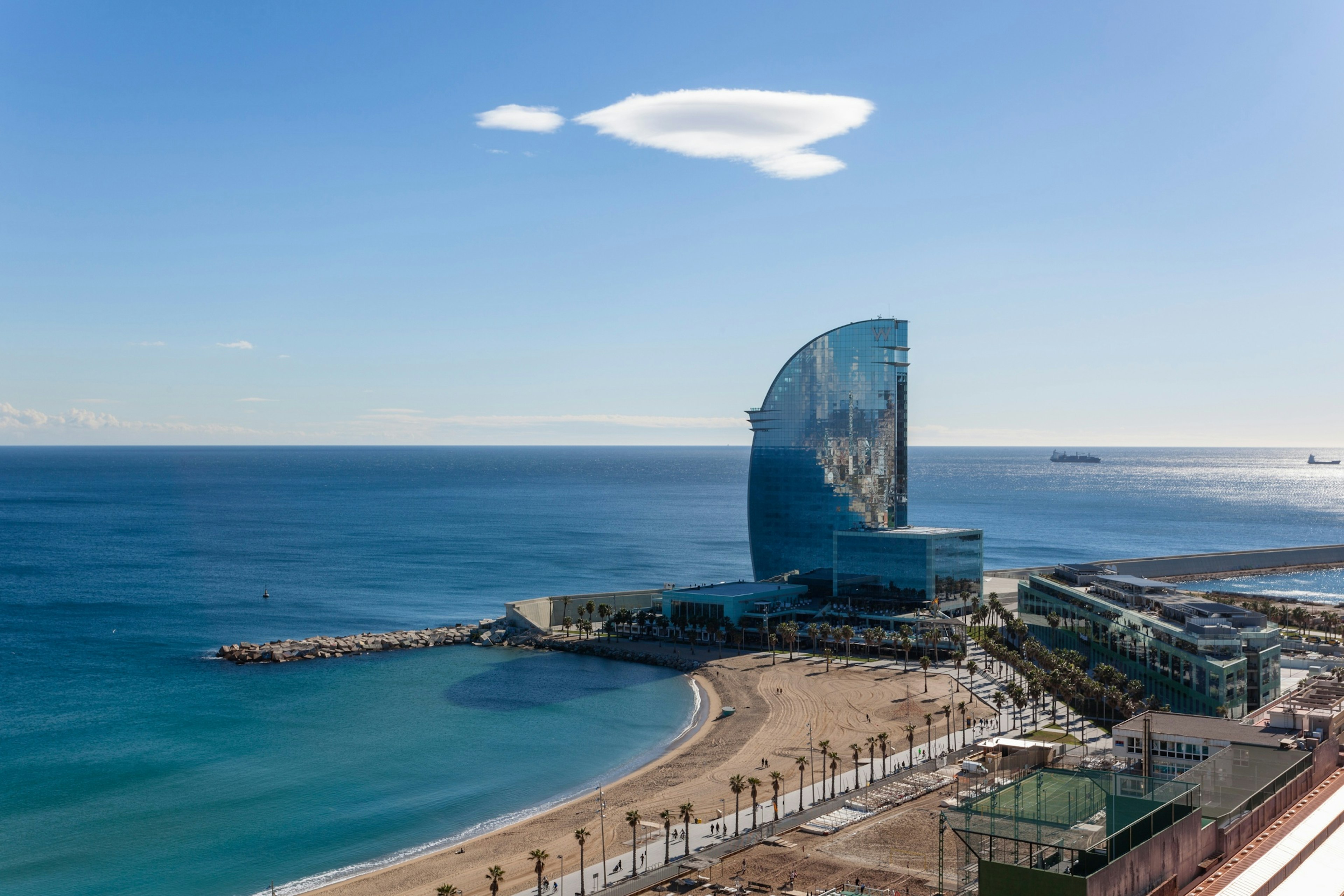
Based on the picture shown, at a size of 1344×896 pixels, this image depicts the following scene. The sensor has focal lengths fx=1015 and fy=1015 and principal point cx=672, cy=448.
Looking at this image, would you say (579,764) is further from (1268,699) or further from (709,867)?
(1268,699)

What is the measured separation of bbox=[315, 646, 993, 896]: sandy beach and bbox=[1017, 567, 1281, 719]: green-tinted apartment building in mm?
12431

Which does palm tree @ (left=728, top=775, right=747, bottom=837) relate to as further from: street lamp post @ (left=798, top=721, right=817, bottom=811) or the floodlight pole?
the floodlight pole

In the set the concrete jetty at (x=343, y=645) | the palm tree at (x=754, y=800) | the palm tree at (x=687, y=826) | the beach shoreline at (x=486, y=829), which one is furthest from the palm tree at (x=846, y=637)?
the palm tree at (x=687, y=826)

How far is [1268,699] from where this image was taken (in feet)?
218

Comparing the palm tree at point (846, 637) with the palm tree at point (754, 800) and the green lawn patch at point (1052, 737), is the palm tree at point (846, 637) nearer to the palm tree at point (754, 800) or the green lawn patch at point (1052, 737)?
the green lawn patch at point (1052, 737)

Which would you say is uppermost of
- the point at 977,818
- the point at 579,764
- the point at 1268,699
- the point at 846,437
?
the point at 846,437

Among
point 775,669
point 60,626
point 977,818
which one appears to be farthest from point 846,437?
point 977,818

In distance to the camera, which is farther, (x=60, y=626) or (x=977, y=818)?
(x=60, y=626)

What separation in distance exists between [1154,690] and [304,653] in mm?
73734

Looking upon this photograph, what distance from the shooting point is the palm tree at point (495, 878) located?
141 ft

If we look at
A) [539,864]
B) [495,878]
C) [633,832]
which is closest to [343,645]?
[633,832]

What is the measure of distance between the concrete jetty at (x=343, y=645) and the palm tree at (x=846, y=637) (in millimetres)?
35877

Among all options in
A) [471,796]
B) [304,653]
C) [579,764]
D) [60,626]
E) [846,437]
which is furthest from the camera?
[846,437]

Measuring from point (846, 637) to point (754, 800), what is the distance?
4353 cm
